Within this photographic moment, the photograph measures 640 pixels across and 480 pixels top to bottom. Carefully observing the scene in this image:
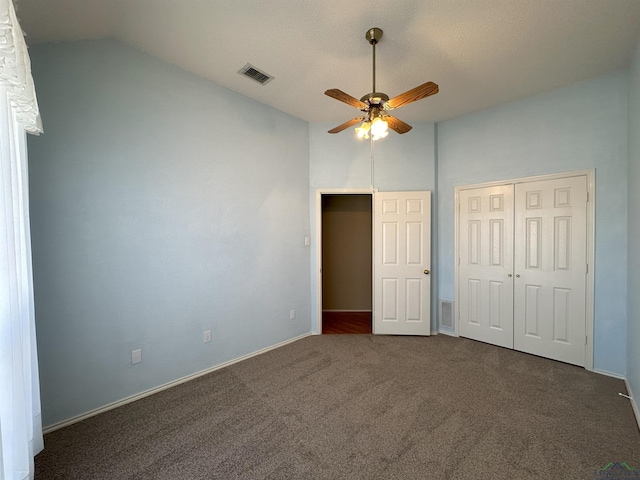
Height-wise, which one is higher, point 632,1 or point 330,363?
point 632,1

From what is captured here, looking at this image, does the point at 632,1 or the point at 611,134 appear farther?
the point at 611,134

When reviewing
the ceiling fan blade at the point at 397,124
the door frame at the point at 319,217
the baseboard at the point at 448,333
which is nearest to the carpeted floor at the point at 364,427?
the baseboard at the point at 448,333

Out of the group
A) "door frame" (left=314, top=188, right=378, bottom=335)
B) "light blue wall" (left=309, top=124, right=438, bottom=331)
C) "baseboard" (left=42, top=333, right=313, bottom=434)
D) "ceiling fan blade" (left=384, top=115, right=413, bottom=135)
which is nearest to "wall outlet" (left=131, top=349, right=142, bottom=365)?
"baseboard" (left=42, top=333, right=313, bottom=434)

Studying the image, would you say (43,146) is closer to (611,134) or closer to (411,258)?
(411,258)

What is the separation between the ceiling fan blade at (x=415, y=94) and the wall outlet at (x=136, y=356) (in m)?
2.93

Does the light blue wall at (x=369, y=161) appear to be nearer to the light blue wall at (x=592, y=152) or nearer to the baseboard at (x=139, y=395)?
the light blue wall at (x=592, y=152)

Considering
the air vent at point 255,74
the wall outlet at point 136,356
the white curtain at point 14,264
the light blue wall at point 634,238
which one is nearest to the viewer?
the white curtain at point 14,264

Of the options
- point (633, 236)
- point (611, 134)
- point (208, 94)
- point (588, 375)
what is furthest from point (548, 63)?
point (208, 94)

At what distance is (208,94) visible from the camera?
2.79 metres

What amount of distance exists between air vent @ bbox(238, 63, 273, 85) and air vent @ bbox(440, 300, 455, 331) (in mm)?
3625

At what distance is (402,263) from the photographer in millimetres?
3787

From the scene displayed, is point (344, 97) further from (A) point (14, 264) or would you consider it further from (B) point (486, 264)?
(B) point (486, 264)

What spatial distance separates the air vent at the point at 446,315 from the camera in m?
3.77

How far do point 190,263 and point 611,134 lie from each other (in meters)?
4.39
